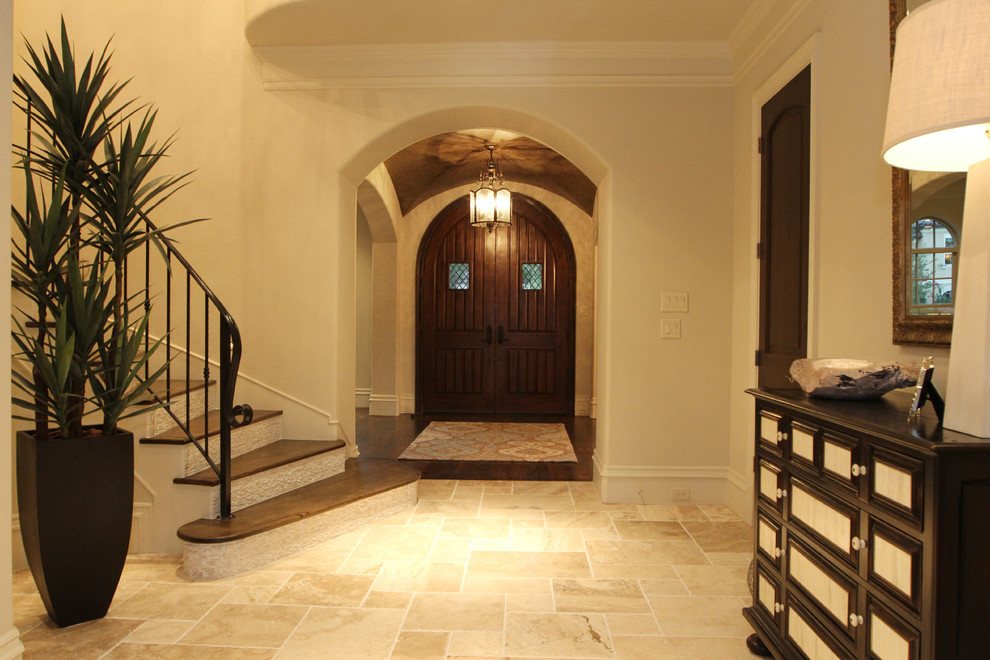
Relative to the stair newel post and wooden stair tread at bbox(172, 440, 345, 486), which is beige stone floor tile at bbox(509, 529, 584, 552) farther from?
the stair newel post

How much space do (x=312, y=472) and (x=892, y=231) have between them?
3201mm

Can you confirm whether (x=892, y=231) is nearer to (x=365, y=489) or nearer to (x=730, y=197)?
(x=730, y=197)

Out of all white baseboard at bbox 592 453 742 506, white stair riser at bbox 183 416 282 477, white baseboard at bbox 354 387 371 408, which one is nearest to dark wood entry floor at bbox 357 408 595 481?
white baseboard at bbox 354 387 371 408

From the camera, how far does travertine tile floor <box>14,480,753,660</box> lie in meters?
2.23

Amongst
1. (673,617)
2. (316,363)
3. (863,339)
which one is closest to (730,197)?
(863,339)

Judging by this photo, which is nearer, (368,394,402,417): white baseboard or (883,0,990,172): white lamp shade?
(883,0,990,172): white lamp shade

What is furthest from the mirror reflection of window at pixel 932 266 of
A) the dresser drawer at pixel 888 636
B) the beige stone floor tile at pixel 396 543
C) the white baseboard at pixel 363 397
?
the white baseboard at pixel 363 397

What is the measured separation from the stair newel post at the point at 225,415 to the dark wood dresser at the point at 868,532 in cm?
233

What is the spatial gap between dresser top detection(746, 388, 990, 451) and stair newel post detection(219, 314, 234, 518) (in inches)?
91.3

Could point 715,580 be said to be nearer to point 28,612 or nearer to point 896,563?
point 896,563

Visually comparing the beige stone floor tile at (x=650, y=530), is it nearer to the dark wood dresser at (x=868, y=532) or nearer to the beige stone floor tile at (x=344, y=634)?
the dark wood dresser at (x=868, y=532)

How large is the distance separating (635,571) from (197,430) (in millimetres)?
2441

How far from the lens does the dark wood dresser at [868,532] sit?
1233 millimetres

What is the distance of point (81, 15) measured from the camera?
4082 millimetres
